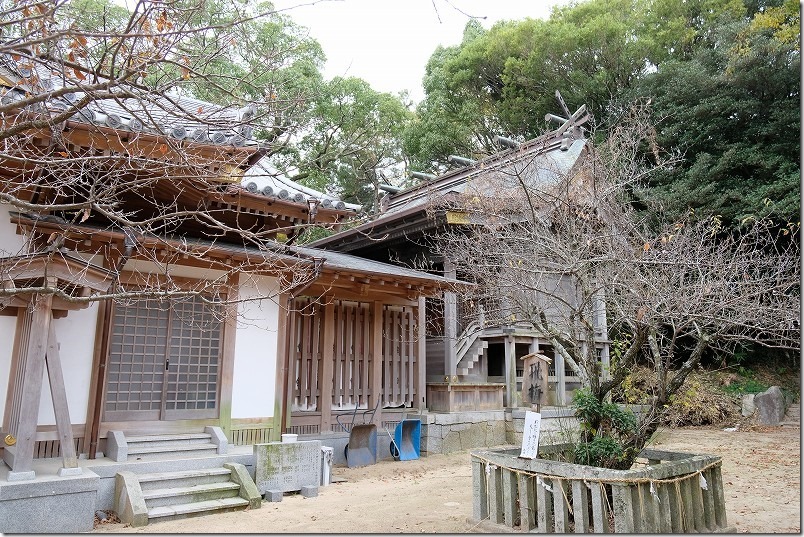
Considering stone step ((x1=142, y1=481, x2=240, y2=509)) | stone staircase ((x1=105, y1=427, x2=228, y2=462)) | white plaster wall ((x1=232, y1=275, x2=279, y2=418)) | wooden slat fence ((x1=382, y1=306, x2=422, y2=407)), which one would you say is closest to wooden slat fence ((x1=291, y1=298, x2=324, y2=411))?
white plaster wall ((x1=232, y1=275, x2=279, y2=418))

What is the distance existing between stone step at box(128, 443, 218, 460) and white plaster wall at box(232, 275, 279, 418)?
0.75 m

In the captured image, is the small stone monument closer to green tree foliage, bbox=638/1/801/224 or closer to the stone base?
green tree foliage, bbox=638/1/801/224

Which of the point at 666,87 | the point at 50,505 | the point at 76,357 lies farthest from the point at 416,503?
the point at 666,87

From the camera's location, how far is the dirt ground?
573cm

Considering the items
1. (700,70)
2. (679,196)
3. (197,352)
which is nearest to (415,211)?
(197,352)

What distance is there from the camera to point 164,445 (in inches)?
287

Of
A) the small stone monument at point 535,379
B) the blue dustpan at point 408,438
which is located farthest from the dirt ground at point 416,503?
the small stone monument at point 535,379

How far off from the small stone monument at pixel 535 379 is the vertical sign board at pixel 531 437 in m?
6.68

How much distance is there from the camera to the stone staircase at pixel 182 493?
594 cm

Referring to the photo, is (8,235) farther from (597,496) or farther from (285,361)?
(597,496)

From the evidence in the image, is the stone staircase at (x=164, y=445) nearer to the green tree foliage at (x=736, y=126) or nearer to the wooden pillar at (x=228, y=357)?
the wooden pillar at (x=228, y=357)

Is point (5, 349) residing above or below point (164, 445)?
above

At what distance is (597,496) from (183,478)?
Answer: 16.1 ft

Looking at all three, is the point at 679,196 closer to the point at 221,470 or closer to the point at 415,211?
the point at 415,211
